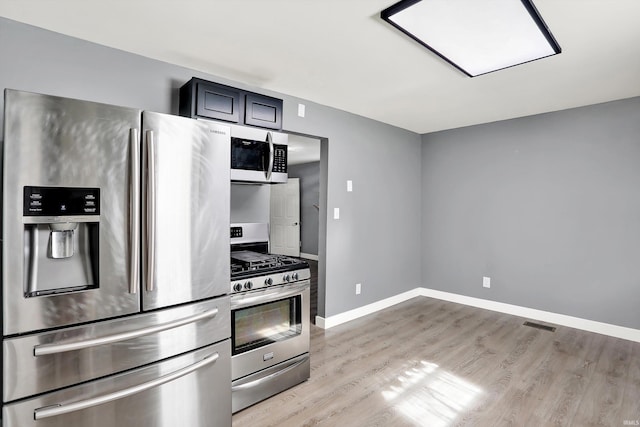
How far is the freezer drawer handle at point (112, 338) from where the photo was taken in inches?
Answer: 55.3

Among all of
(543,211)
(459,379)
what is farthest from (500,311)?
(459,379)

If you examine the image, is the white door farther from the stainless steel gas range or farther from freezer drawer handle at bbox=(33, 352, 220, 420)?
freezer drawer handle at bbox=(33, 352, 220, 420)

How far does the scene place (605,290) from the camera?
11.5ft

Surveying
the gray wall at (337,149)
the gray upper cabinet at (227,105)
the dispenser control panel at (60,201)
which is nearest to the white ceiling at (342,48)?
the gray wall at (337,149)

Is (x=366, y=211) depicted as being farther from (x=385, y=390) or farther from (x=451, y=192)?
(x=385, y=390)

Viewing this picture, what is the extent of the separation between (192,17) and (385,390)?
276cm

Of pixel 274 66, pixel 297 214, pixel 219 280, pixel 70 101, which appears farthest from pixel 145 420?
pixel 297 214

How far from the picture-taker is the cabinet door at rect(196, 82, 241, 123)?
7.78 ft

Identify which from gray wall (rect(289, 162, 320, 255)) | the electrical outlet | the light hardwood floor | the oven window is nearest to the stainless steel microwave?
the oven window

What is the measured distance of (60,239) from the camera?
149cm

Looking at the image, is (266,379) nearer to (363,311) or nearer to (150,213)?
(150,213)

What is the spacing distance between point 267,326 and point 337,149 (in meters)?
2.15

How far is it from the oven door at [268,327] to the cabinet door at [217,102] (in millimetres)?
1298

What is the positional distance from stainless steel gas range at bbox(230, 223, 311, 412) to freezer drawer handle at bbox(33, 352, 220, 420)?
356 mm
